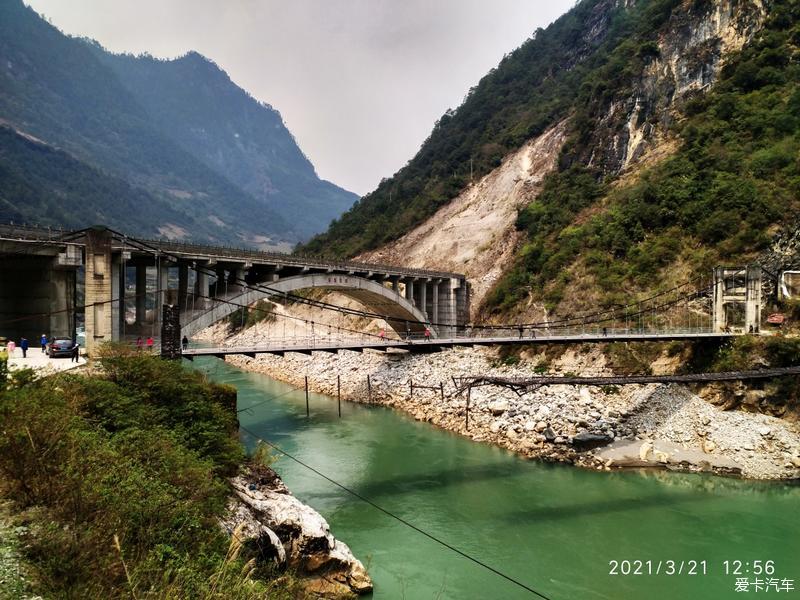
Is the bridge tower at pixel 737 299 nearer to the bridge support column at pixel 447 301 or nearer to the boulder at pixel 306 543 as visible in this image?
the bridge support column at pixel 447 301

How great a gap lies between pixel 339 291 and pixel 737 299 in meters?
18.5

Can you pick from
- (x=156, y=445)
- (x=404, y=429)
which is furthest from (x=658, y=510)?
(x=156, y=445)

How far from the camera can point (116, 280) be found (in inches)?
569

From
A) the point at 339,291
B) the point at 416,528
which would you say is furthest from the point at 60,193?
the point at 416,528

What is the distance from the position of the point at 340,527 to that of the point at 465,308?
75.6ft

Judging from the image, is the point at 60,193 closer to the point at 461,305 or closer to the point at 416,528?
the point at 461,305

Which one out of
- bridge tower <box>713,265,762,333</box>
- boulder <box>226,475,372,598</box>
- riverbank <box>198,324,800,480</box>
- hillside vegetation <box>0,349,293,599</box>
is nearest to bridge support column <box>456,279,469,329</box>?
riverbank <box>198,324,800,480</box>

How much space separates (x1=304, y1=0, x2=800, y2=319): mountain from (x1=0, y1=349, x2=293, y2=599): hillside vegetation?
2202 centimetres

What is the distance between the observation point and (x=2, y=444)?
4.65 metres

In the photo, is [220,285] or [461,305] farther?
[461,305]

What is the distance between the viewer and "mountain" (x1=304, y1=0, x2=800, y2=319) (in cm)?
2242

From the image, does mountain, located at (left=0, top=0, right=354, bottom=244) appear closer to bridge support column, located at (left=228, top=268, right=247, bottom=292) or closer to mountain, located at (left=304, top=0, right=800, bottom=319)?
mountain, located at (left=304, top=0, right=800, bottom=319)

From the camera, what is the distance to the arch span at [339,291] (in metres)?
16.9

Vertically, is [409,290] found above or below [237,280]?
above
